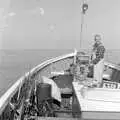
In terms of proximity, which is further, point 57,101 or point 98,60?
point 57,101

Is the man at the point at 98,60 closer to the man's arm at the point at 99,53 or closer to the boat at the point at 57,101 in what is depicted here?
the man's arm at the point at 99,53

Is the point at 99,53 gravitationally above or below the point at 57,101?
above

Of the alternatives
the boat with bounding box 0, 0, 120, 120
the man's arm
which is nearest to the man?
the man's arm

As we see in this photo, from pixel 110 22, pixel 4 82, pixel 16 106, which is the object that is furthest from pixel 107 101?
pixel 110 22

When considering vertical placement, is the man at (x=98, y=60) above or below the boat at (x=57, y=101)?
above

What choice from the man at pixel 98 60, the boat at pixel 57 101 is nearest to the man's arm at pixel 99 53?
the man at pixel 98 60

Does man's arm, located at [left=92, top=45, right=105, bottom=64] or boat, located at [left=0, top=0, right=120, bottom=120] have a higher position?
man's arm, located at [left=92, top=45, right=105, bottom=64]

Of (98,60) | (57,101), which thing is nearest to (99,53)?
(98,60)

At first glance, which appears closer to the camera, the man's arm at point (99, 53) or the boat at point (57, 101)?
the boat at point (57, 101)

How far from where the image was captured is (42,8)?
292 cm

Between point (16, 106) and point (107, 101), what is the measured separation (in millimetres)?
561

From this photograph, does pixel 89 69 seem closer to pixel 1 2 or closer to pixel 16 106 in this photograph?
pixel 16 106

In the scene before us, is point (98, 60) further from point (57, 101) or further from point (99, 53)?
point (57, 101)

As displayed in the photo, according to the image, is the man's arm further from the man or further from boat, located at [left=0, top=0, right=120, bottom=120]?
boat, located at [left=0, top=0, right=120, bottom=120]
